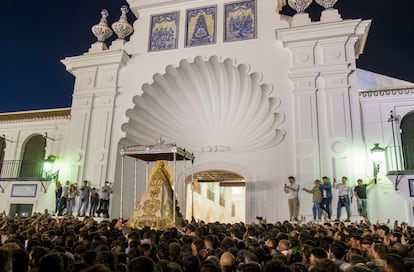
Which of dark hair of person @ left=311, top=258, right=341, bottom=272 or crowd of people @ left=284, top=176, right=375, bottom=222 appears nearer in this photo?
dark hair of person @ left=311, top=258, right=341, bottom=272

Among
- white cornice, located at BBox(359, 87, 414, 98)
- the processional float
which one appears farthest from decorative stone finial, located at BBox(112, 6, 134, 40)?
white cornice, located at BBox(359, 87, 414, 98)

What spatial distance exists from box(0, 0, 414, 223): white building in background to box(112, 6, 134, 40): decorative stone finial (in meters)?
0.14

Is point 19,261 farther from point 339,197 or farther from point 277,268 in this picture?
point 339,197

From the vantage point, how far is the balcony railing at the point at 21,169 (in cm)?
1354

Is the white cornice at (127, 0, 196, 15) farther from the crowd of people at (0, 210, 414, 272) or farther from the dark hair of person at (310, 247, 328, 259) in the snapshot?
the dark hair of person at (310, 247, 328, 259)

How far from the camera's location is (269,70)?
11.1 m

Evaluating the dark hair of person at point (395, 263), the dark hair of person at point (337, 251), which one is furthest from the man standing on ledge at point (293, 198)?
the dark hair of person at point (395, 263)

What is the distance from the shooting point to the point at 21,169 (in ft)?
45.4

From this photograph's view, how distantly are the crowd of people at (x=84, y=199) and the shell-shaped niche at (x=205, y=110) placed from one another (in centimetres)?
227

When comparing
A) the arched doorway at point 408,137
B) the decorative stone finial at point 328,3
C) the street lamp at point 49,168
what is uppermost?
the decorative stone finial at point 328,3

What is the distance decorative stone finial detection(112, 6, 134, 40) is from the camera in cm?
1309

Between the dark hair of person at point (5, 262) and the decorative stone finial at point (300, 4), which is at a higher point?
the decorative stone finial at point (300, 4)

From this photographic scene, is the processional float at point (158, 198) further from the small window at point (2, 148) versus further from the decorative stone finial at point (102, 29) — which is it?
the small window at point (2, 148)

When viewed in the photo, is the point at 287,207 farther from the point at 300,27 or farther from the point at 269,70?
the point at 300,27
